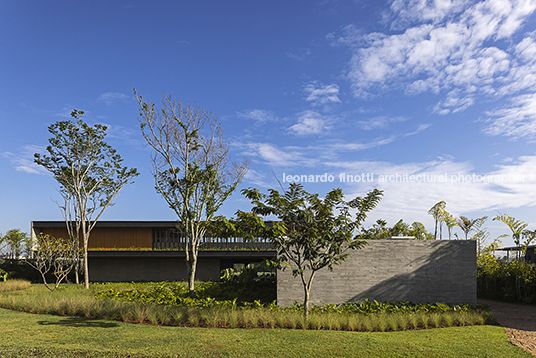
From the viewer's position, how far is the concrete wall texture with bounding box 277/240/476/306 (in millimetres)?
14570

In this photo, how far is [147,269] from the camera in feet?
93.6

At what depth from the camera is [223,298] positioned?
15859 mm

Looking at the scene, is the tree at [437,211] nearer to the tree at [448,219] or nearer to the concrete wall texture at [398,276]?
the tree at [448,219]

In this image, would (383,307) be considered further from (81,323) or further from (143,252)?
(143,252)

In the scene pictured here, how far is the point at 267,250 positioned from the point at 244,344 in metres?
18.1

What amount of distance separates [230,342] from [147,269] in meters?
21.9

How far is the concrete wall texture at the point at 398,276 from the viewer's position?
574 inches

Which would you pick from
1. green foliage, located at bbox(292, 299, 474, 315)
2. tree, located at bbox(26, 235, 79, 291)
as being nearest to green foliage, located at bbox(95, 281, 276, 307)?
green foliage, located at bbox(292, 299, 474, 315)

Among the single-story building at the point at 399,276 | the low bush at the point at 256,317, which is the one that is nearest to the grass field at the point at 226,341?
the low bush at the point at 256,317

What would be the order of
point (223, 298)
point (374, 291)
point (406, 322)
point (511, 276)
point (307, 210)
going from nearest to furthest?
point (307, 210)
point (406, 322)
point (374, 291)
point (223, 298)
point (511, 276)

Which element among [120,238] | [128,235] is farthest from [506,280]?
[120,238]

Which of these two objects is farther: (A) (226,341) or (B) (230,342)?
(A) (226,341)

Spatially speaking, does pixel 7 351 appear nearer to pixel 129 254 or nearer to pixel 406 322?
pixel 406 322

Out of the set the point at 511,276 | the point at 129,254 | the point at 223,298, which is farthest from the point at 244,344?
the point at 129,254
